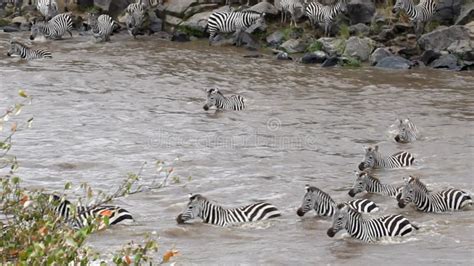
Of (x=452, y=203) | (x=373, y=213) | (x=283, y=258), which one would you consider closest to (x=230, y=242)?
(x=283, y=258)

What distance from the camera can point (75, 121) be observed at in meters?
19.1

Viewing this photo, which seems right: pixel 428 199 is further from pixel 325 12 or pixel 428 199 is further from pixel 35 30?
pixel 35 30

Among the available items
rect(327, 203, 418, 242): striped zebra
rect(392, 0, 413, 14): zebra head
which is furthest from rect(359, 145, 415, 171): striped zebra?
rect(392, 0, 413, 14): zebra head

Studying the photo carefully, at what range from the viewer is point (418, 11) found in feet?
82.9

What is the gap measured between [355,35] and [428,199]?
44.0 ft

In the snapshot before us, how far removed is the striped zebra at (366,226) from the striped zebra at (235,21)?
52.5 feet

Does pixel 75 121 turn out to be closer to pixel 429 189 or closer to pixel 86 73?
pixel 86 73

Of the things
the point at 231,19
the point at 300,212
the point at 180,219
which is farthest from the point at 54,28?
the point at 300,212

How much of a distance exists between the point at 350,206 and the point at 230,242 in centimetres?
155

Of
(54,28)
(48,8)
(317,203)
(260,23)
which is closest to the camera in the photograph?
(317,203)

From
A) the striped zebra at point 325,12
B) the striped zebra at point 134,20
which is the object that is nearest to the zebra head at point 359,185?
the striped zebra at point 325,12

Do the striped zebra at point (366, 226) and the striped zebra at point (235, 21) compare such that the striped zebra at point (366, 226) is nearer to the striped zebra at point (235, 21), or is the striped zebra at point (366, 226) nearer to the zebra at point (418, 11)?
the zebra at point (418, 11)

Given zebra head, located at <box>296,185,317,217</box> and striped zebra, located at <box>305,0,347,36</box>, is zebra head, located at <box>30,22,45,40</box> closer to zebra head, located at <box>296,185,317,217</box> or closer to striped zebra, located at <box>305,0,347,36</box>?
striped zebra, located at <box>305,0,347,36</box>

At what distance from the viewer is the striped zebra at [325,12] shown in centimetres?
2639
